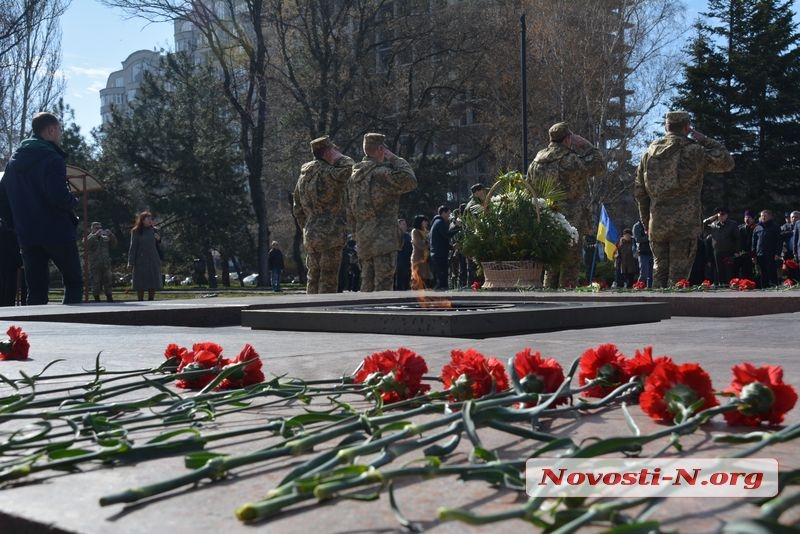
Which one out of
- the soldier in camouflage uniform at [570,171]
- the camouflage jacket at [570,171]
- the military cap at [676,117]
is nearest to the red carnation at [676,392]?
the soldier in camouflage uniform at [570,171]

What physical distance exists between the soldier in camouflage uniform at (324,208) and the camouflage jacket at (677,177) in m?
4.49

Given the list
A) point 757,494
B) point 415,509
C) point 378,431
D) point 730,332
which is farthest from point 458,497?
point 730,332

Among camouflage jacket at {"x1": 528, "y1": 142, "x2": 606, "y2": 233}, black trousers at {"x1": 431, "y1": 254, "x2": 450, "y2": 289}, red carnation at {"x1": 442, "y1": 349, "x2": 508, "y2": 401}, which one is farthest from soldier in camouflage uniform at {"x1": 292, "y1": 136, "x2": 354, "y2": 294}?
red carnation at {"x1": 442, "y1": 349, "x2": 508, "y2": 401}

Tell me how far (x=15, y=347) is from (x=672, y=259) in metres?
10.7

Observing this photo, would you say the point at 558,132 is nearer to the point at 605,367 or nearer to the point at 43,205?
the point at 43,205

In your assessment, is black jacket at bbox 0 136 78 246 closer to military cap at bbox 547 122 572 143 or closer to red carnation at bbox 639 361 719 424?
military cap at bbox 547 122 572 143

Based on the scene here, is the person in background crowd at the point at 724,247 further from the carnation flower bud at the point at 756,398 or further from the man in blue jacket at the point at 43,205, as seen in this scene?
the carnation flower bud at the point at 756,398

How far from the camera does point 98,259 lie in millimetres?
20688

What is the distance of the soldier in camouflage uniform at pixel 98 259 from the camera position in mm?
20219

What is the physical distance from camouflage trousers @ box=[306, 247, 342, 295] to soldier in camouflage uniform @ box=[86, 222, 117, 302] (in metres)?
7.40

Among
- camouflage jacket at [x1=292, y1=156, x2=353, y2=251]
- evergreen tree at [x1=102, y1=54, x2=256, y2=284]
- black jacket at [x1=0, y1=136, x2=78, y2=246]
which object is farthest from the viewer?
evergreen tree at [x1=102, y1=54, x2=256, y2=284]

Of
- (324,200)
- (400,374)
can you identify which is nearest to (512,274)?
(324,200)

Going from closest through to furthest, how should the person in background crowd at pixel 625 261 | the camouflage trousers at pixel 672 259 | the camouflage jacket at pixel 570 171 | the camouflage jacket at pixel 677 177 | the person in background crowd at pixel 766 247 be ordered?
the camouflage jacket at pixel 677 177, the camouflage trousers at pixel 672 259, the camouflage jacket at pixel 570 171, the person in background crowd at pixel 766 247, the person in background crowd at pixel 625 261

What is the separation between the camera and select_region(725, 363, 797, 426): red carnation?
1758 millimetres
